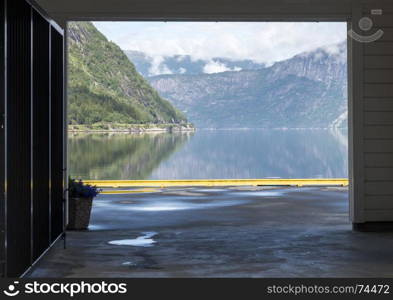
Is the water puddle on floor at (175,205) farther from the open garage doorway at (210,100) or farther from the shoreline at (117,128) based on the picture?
the shoreline at (117,128)

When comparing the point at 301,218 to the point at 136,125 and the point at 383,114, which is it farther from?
the point at 136,125

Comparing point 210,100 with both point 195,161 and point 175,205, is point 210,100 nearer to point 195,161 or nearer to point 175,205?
point 195,161

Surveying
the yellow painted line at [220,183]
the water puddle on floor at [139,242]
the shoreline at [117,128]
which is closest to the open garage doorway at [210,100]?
the shoreline at [117,128]

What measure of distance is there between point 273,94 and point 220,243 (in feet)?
406

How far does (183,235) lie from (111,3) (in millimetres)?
2842

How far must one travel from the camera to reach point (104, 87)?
8638 cm

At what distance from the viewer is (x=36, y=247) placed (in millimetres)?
6391

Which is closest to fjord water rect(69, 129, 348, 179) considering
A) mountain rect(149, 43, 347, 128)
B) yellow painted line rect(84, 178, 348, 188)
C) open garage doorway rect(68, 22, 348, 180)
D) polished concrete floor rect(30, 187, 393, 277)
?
open garage doorway rect(68, 22, 348, 180)

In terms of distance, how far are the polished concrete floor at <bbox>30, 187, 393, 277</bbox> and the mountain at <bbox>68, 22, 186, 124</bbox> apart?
6720 cm

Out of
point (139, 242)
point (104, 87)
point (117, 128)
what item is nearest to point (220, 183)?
point (139, 242)

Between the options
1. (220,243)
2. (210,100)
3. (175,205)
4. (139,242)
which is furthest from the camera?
(210,100)

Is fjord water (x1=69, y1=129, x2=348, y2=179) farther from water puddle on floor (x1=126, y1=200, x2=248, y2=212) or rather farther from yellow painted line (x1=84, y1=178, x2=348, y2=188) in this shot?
water puddle on floor (x1=126, y1=200, x2=248, y2=212)

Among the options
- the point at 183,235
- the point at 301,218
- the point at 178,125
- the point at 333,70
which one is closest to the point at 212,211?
A: the point at 301,218

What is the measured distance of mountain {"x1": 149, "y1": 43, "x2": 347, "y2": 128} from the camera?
127m
